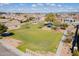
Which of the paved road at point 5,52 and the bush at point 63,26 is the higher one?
the bush at point 63,26

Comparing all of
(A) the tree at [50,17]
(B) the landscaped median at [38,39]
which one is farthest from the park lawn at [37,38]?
(A) the tree at [50,17]

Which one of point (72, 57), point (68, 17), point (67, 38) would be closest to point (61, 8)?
point (68, 17)

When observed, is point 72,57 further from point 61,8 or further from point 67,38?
point 61,8

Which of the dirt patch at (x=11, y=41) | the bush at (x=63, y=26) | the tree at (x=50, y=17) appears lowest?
the dirt patch at (x=11, y=41)

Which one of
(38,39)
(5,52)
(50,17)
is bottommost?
(5,52)

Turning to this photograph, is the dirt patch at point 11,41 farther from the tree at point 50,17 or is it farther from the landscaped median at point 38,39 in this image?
the tree at point 50,17

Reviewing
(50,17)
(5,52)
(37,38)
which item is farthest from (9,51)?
(50,17)

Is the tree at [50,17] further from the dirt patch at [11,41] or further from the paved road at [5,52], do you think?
the paved road at [5,52]

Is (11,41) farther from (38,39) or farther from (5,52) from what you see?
(38,39)
